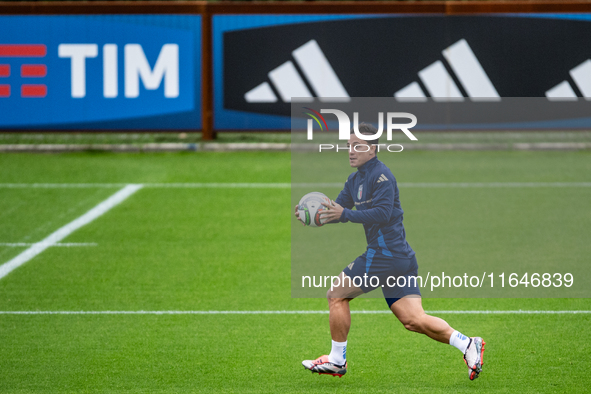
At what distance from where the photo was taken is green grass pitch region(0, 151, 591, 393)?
671 centimetres

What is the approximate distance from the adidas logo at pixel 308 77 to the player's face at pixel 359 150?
12.1 metres

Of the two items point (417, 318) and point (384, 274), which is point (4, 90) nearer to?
point (384, 274)

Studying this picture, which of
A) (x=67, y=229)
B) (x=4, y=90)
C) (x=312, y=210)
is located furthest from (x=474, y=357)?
(x=4, y=90)

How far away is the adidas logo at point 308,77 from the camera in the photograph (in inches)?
714

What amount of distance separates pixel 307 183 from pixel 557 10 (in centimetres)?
729

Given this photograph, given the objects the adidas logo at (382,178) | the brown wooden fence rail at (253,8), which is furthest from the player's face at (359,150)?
the brown wooden fence rail at (253,8)

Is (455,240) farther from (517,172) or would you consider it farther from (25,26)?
(25,26)

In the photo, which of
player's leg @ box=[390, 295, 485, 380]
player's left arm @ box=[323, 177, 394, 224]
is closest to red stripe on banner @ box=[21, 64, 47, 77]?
player's left arm @ box=[323, 177, 394, 224]

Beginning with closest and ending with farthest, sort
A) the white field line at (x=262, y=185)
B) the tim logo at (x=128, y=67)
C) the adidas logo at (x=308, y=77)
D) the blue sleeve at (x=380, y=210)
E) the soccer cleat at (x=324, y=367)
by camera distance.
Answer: the blue sleeve at (x=380, y=210) < the soccer cleat at (x=324, y=367) < the white field line at (x=262, y=185) < the tim logo at (x=128, y=67) < the adidas logo at (x=308, y=77)

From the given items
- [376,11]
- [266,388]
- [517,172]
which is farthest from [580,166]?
[266,388]

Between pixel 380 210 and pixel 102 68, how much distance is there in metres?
13.2

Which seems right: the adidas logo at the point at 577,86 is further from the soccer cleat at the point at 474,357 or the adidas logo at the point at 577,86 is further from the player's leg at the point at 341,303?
the player's leg at the point at 341,303

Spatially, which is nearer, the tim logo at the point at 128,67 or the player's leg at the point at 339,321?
the player's leg at the point at 339,321

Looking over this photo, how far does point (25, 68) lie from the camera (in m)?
18.0
